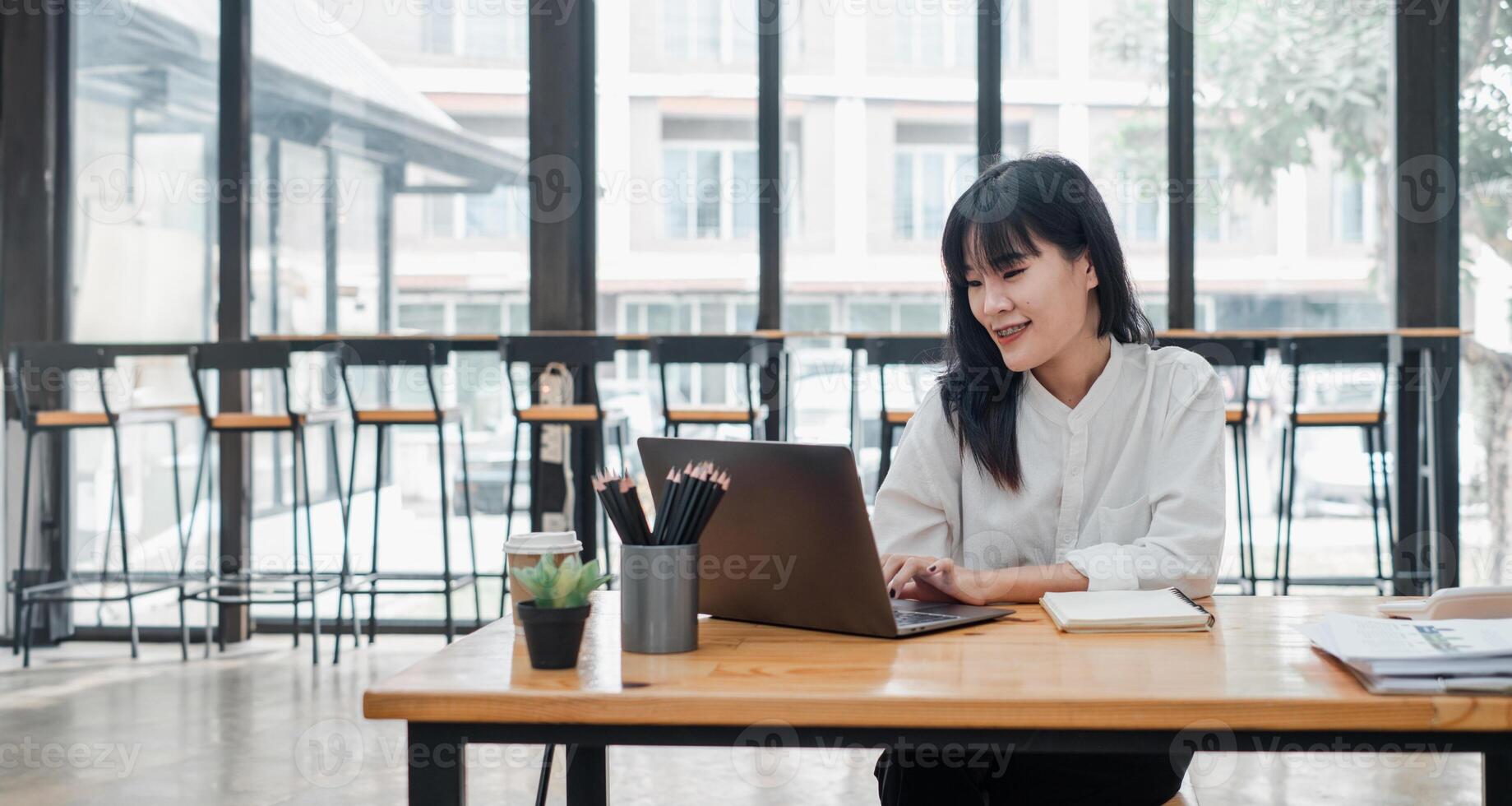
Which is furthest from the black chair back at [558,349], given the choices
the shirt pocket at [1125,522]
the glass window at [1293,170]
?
the shirt pocket at [1125,522]

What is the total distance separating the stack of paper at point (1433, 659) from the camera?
3.10ft

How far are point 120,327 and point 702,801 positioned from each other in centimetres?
358

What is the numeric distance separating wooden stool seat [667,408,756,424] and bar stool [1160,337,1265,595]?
1478mm

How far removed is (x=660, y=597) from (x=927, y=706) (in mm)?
307

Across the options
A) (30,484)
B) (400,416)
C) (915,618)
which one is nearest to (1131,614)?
(915,618)

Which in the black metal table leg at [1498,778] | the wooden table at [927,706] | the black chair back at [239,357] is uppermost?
the black chair back at [239,357]

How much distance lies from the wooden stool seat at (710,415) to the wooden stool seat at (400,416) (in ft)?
2.65

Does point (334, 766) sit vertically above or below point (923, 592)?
below

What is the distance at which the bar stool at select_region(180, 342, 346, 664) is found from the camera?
13.7 feet

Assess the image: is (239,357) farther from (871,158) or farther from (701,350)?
(871,158)

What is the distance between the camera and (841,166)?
521 cm

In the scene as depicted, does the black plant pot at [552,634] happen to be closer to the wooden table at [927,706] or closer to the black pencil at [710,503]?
the wooden table at [927,706]

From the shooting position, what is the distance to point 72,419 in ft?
13.8

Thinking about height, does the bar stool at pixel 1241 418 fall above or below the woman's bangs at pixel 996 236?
below
